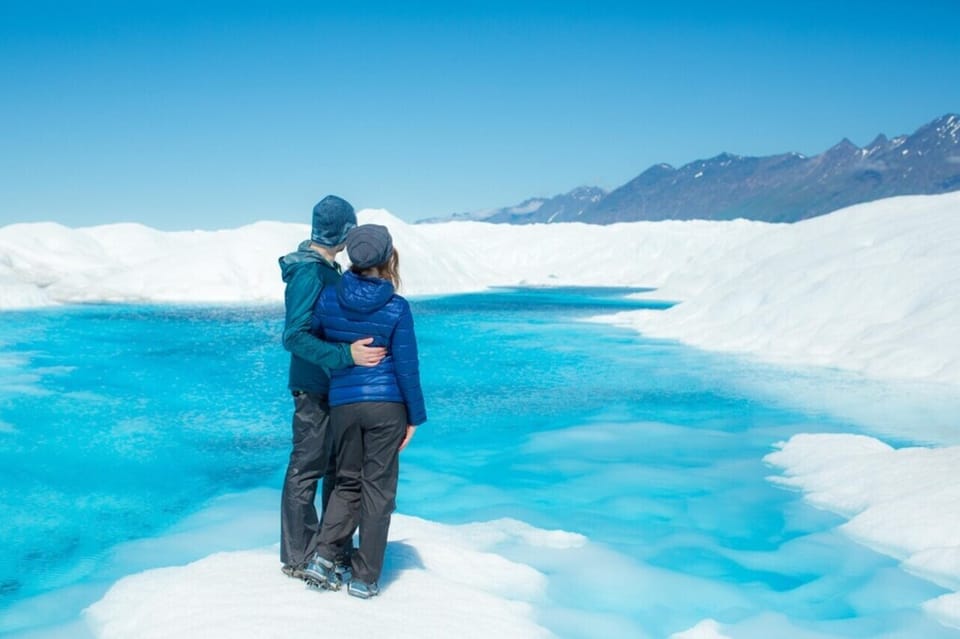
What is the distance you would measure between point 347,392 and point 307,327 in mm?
422

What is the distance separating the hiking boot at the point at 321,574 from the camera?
454cm

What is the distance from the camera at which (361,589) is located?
178 inches

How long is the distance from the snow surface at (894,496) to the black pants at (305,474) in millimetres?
3926

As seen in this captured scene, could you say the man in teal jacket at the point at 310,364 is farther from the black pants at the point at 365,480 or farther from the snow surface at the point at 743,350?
the snow surface at the point at 743,350

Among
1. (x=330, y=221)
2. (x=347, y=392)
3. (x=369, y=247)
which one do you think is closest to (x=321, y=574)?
(x=347, y=392)

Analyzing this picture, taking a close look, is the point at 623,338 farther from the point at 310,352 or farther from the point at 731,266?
the point at 310,352

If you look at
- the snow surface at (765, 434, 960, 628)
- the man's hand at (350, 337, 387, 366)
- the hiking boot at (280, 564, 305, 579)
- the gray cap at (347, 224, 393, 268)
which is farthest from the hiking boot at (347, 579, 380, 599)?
the snow surface at (765, 434, 960, 628)

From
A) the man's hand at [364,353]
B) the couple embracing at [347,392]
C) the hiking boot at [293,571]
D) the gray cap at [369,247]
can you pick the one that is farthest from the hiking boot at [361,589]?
the gray cap at [369,247]

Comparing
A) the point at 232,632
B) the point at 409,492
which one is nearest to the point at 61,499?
the point at 409,492

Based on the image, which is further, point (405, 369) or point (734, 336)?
point (734, 336)

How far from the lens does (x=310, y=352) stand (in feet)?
14.2

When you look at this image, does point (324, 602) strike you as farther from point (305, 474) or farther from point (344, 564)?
point (305, 474)

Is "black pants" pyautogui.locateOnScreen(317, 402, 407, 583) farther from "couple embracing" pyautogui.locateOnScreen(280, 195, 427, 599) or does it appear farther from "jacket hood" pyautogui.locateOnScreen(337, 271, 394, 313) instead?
"jacket hood" pyautogui.locateOnScreen(337, 271, 394, 313)

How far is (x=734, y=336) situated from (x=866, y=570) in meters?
17.3
